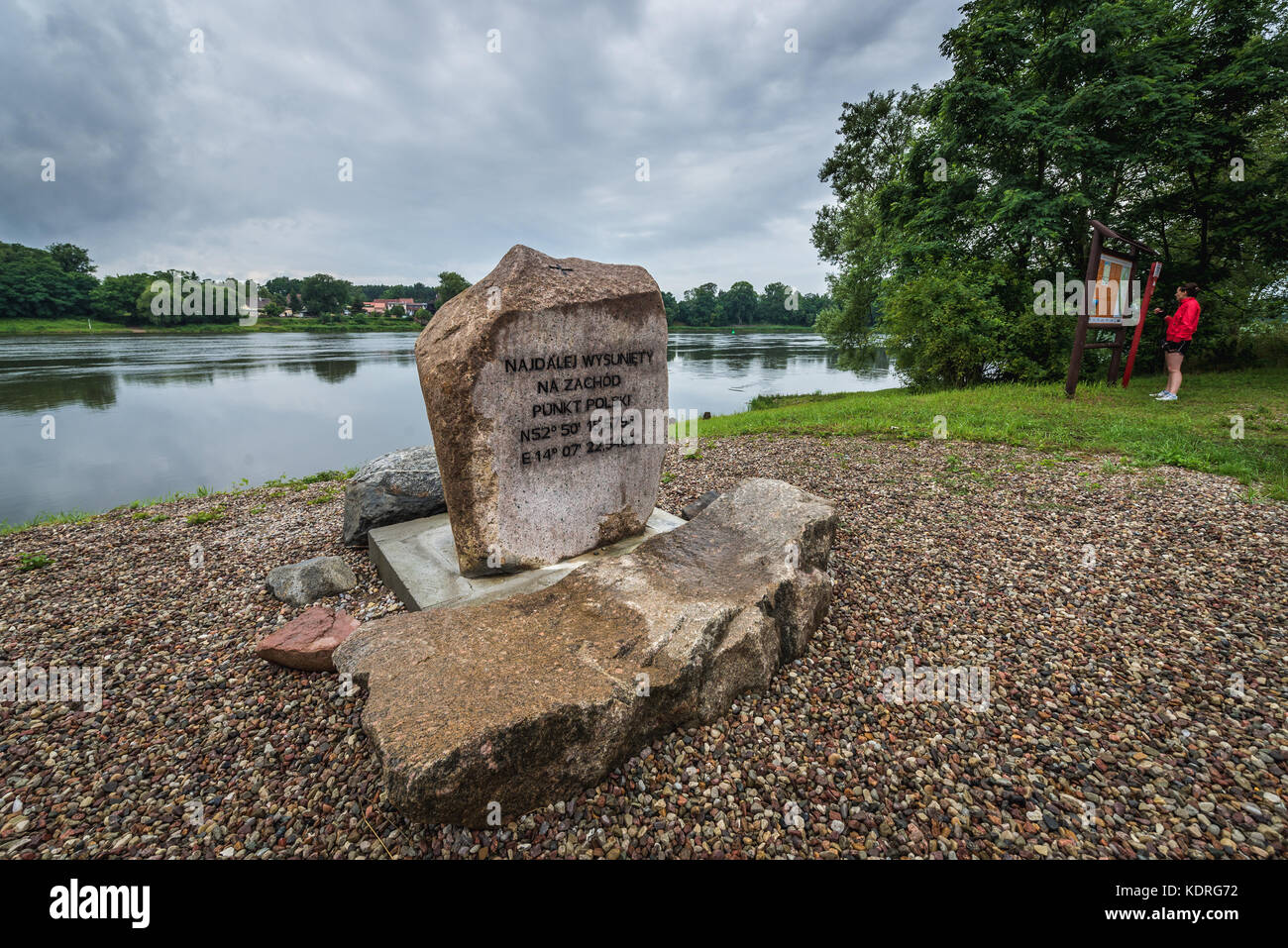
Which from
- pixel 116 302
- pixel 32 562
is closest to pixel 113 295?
pixel 116 302

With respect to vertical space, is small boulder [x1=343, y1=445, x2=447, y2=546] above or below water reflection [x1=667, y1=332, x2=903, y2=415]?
below

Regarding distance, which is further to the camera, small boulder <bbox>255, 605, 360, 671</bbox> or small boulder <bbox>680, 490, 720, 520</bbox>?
small boulder <bbox>680, 490, 720, 520</bbox>

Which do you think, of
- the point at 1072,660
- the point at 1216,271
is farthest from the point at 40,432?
the point at 1216,271

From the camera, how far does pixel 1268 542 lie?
5.31 m

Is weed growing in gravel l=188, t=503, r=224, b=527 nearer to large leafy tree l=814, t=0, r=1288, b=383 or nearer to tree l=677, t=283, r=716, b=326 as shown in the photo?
large leafy tree l=814, t=0, r=1288, b=383

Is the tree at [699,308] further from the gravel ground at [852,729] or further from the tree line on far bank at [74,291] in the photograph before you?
the gravel ground at [852,729]

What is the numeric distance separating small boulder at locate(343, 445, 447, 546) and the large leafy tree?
16843 mm

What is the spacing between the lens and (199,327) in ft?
213

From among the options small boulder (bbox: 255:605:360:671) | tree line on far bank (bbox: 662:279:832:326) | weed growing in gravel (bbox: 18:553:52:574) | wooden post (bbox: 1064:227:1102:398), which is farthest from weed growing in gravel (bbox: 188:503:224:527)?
tree line on far bank (bbox: 662:279:832:326)

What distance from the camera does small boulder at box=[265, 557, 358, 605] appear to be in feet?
16.7

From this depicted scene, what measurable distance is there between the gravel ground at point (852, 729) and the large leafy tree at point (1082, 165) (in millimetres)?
14052

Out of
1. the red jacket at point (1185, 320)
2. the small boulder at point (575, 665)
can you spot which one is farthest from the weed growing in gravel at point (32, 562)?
the red jacket at point (1185, 320)

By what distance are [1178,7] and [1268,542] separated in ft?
66.3

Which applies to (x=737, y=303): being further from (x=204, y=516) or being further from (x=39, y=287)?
(x=204, y=516)
